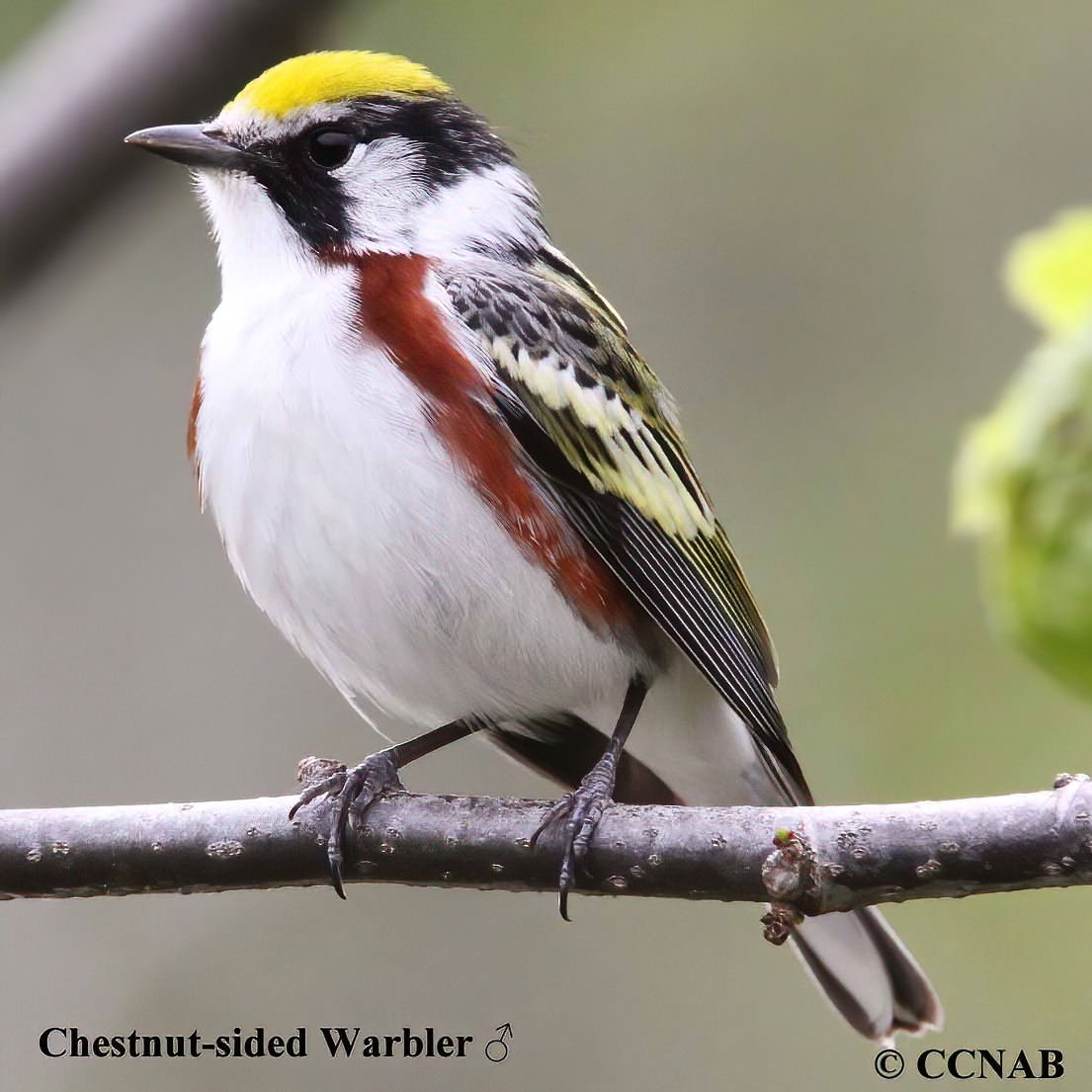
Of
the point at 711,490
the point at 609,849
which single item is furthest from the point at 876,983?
the point at 711,490

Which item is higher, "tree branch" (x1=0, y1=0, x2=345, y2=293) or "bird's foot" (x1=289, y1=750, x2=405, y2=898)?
"tree branch" (x1=0, y1=0, x2=345, y2=293)

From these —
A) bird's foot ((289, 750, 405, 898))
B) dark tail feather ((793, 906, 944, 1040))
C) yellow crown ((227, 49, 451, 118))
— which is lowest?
dark tail feather ((793, 906, 944, 1040))

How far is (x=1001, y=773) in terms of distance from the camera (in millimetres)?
6215

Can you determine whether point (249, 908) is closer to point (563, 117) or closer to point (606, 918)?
point (606, 918)

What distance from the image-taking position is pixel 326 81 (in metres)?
3.83

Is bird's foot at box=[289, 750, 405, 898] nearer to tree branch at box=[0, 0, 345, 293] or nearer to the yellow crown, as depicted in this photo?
tree branch at box=[0, 0, 345, 293]

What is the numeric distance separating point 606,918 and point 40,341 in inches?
161

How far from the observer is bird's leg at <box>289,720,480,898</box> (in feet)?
10.4

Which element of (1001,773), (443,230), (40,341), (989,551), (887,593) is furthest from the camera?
(40,341)

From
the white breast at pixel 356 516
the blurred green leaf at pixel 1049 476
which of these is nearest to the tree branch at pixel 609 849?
the white breast at pixel 356 516

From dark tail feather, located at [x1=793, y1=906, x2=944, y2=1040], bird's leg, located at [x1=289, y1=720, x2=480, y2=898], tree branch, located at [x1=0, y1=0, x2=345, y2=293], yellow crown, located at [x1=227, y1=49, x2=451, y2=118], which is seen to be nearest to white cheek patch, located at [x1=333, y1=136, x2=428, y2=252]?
yellow crown, located at [x1=227, y1=49, x2=451, y2=118]

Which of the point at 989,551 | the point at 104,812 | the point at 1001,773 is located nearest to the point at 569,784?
the point at 104,812

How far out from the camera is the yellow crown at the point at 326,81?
3.78 metres

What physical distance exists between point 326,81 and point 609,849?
2.00 m
